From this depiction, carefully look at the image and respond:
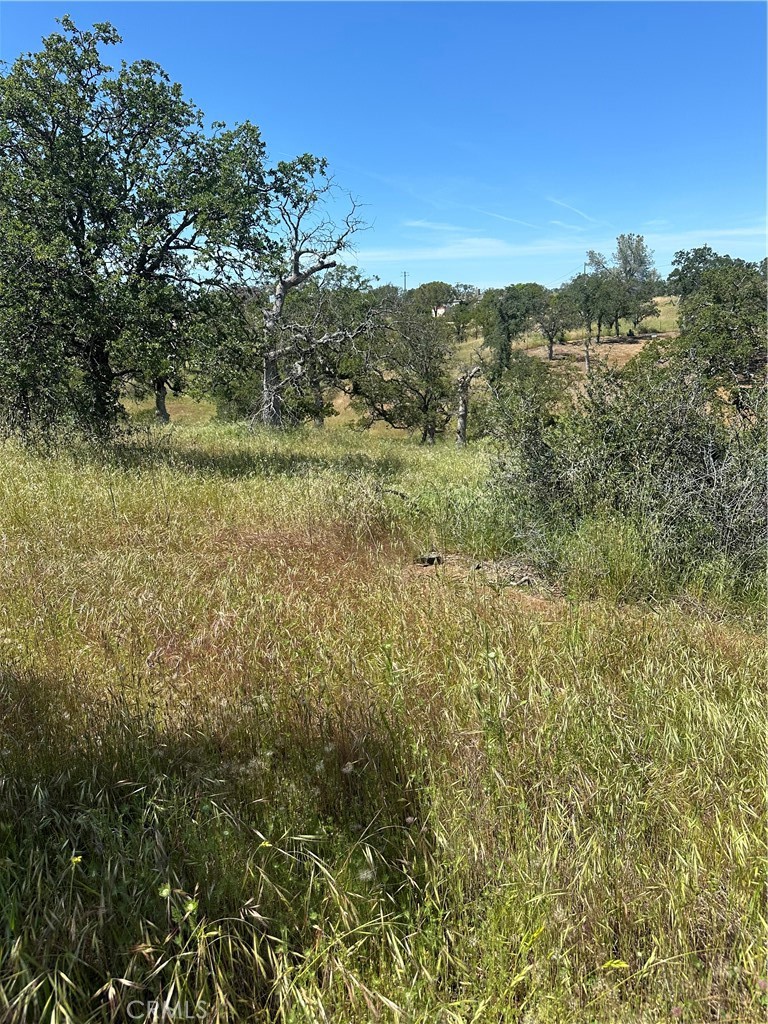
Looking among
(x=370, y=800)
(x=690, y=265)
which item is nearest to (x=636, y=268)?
(x=690, y=265)

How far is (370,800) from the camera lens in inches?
89.6

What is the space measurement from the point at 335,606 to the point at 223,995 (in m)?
2.57

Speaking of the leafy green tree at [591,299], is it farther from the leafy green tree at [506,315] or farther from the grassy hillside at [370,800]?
the grassy hillside at [370,800]

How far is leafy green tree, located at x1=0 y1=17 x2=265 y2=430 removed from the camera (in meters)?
8.44

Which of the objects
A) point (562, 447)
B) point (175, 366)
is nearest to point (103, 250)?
point (175, 366)

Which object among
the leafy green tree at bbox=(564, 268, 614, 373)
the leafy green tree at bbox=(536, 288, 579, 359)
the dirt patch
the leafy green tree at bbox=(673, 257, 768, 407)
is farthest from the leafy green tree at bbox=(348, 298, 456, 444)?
the leafy green tree at bbox=(564, 268, 614, 373)

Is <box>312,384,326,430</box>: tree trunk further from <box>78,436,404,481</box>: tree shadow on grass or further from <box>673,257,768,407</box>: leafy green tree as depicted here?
<box>673,257,768,407</box>: leafy green tree

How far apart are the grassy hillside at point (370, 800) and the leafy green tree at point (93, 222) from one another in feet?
18.5

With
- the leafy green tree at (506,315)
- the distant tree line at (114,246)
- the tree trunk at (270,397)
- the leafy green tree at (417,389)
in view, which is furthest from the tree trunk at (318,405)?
the leafy green tree at (506,315)

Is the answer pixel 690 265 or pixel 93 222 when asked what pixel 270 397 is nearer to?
pixel 93 222

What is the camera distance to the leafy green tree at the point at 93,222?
8438mm

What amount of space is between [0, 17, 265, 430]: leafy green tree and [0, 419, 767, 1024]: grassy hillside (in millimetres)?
5640

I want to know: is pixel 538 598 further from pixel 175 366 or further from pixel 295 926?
pixel 175 366

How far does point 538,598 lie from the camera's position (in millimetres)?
4703
